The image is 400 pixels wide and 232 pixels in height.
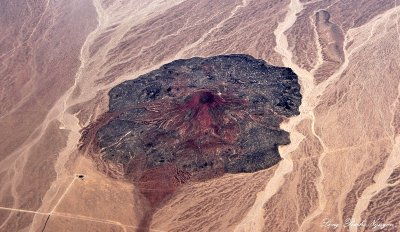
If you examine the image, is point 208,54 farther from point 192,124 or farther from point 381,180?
point 381,180

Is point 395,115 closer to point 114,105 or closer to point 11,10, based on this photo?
point 114,105

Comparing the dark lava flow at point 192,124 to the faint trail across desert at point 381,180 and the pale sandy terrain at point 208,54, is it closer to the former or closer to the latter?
the pale sandy terrain at point 208,54

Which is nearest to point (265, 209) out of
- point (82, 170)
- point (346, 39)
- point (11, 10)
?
point (82, 170)

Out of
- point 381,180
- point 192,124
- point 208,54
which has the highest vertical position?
point 208,54

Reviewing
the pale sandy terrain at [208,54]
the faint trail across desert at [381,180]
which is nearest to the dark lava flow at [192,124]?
the pale sandy terrain at [208,54]

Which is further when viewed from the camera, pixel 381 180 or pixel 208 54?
pixel 208 54

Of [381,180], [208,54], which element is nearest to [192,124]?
[208,54]
